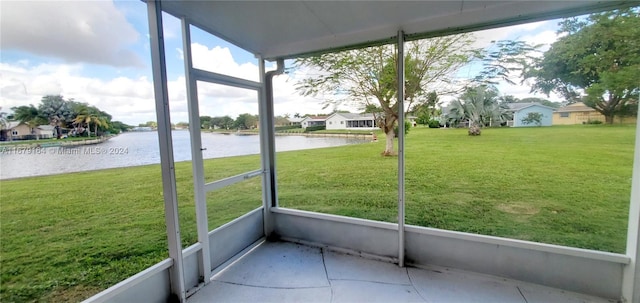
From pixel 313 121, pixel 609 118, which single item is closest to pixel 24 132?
pixel 313 121

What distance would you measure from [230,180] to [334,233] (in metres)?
1.22

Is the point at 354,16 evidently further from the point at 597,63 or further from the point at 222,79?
the point at 597,63

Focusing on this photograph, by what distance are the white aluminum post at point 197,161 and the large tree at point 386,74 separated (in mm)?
1202

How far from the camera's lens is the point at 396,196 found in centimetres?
255

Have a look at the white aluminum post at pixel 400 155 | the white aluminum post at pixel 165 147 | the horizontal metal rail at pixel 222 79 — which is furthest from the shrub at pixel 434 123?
the white aluminum post at pixel 165 147

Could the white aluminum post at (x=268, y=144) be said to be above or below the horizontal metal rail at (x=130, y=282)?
above

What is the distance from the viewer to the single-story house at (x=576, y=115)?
193cm

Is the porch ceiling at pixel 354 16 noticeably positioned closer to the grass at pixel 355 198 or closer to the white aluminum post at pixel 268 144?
the white aluminum post at pixel 268 144

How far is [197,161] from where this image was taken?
6.61ft

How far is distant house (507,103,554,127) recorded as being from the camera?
204 cm

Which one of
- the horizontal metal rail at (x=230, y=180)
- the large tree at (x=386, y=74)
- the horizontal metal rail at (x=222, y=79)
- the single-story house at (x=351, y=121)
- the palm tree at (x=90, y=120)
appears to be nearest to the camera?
the palm tree at (x=90, y=120)

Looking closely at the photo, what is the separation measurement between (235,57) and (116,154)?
1346mm

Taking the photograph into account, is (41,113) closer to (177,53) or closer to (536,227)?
(177,53)

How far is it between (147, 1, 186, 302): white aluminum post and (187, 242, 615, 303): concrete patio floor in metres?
0.28
